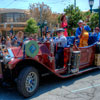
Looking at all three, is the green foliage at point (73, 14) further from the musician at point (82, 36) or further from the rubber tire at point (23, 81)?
the rubber tire at point (23, 81)

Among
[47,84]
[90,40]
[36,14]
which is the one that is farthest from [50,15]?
[47,84]

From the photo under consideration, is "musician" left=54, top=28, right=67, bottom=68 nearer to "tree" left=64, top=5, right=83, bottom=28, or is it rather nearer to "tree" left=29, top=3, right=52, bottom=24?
"tree" left=64, top=5, right=83, bottom=28

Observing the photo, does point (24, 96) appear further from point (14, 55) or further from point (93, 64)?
point (93, 64)

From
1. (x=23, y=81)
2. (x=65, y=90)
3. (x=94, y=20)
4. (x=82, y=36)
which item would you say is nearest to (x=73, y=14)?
(x=94, y=20)

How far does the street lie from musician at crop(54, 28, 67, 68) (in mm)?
638

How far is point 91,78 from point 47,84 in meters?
1.67

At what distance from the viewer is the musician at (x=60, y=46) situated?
5.26m

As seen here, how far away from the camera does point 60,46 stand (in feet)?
17.7

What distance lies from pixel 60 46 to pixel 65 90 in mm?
1509

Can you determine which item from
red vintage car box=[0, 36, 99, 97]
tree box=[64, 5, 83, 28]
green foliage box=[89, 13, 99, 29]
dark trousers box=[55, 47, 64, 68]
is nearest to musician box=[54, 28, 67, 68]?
dark trousers box=[55, 47, 64, 68]

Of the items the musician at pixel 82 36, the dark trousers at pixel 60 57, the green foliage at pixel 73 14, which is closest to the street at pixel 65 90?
the dark trousers at pixel 60 57

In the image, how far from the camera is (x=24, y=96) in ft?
13.1

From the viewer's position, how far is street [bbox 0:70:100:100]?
4105mm

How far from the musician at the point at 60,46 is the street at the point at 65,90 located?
638mm
